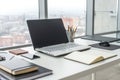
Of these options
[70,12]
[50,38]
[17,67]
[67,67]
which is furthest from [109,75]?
[17,67]

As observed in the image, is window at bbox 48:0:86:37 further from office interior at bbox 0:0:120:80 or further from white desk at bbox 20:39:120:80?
white desk at bbox 20:39:120:80

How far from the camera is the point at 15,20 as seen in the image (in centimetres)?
235

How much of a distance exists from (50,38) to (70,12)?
1312 mm

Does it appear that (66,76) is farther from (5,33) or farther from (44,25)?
(5,33)

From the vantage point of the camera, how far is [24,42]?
236 centimetres

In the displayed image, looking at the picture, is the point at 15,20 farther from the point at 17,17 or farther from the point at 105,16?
the point at 105,16

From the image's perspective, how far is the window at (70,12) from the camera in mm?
2662

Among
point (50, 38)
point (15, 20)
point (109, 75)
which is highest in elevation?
point (15, 20)

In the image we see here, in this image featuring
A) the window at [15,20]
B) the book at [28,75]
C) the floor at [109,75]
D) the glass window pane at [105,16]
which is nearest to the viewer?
the book at [28,75]

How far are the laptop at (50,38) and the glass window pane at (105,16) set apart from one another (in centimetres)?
173

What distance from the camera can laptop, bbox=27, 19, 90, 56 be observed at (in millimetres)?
1579

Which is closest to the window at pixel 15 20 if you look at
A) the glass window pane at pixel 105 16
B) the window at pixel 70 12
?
the window at pixel 70 12

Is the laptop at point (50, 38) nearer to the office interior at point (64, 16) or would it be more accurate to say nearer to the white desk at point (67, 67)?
the white desk at point (67, 67)

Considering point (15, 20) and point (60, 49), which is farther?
point (15, 20)
